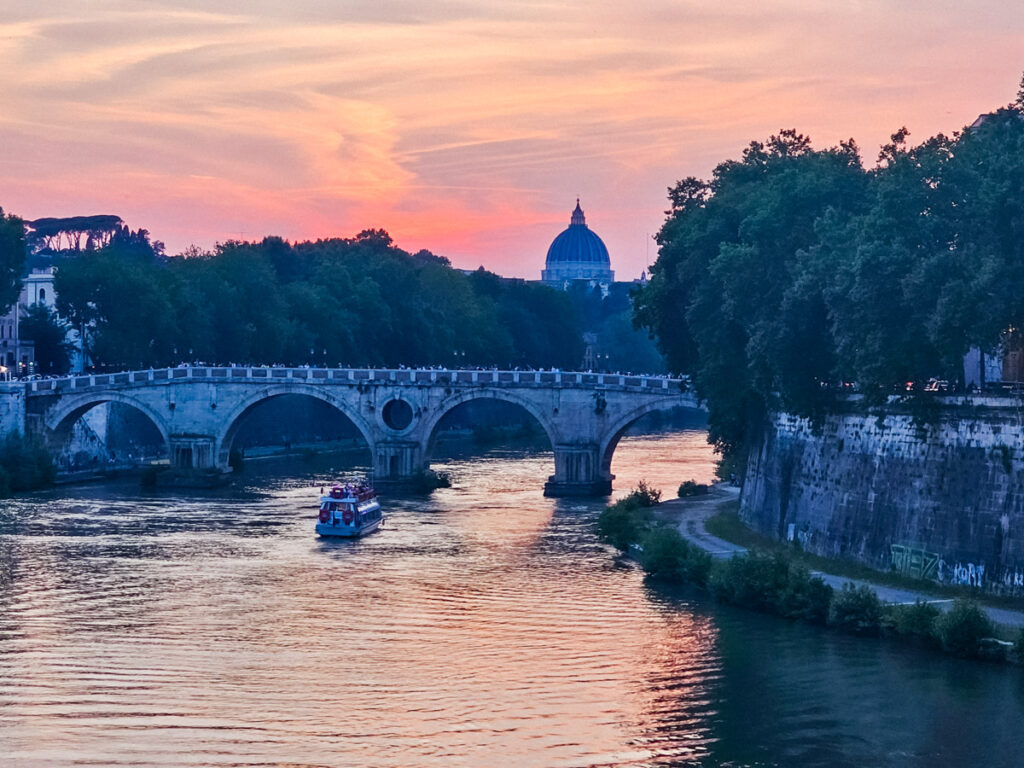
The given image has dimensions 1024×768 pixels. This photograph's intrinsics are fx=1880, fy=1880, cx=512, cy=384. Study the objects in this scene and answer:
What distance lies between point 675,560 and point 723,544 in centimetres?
428

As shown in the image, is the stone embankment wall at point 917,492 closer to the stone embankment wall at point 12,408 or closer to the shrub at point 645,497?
the shrub at point 645,497

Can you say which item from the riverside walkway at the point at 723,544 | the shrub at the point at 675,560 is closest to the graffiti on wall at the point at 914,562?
the riverside walkway at the point at 723,544

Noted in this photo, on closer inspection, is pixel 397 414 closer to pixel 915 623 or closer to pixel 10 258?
pixel 10 258

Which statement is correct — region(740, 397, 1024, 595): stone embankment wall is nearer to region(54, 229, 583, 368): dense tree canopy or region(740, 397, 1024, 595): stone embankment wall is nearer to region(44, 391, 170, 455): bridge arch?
region(44, 391, 170, 455): bridge arch

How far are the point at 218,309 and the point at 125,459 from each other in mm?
18615

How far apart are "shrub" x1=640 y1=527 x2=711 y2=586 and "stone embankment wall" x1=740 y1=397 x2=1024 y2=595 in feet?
12.0

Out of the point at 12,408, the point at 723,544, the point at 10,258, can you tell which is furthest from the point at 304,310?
the point at 723,544

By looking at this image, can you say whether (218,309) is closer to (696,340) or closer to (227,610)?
(696,340)

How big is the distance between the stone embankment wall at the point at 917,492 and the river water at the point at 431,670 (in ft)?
14.0

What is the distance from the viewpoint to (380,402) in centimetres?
8344

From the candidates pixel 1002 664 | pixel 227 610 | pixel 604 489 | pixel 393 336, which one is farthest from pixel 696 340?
pixel 393 336

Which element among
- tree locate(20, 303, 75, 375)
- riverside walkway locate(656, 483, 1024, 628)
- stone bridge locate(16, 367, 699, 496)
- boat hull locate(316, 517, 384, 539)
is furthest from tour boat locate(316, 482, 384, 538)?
tree locate(20, 303, 75, 375)

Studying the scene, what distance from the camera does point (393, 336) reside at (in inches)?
4879

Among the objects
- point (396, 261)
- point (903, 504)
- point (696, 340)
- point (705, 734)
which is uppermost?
point (396, 261)
